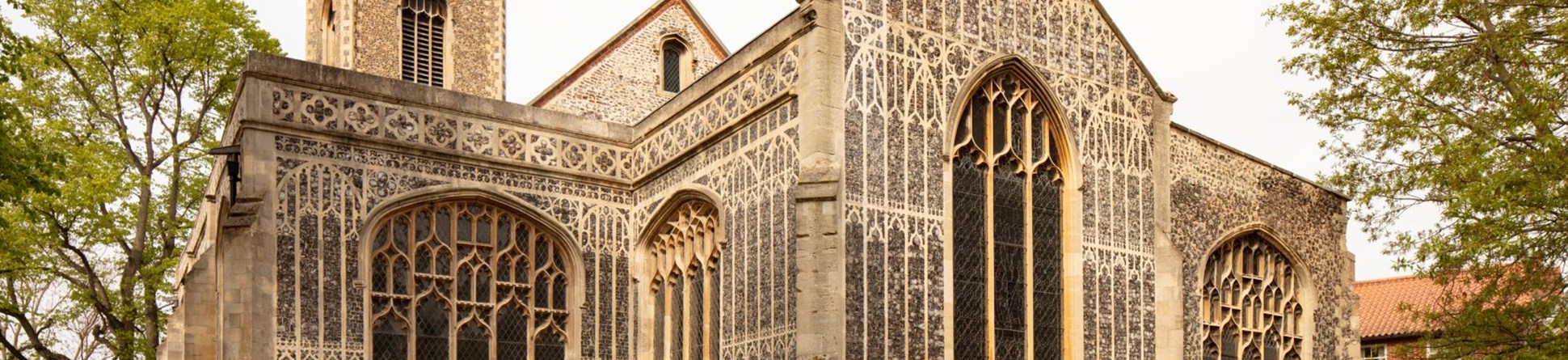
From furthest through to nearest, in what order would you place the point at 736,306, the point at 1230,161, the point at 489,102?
the point at 1230,161 < the point at 489,102 < the point at 736,306

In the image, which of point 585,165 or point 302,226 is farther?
point 585,165

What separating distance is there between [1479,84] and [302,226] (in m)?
12.3

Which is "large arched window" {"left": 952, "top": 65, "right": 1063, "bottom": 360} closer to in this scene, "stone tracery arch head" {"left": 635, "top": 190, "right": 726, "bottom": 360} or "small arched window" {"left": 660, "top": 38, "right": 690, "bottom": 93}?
"stone tracery arch head" {"left": 635, "top": 190, "right": 726, "bottom": 360}

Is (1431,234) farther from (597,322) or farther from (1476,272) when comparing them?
(597,322)

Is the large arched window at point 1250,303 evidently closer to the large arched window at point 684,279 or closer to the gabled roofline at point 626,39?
the large arched window at point 684,279

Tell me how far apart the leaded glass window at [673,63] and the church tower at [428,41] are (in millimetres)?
2855

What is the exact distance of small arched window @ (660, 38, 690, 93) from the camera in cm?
2575

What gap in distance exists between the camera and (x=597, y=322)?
17469 mm

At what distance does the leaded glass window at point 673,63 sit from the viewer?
2577 centimetres

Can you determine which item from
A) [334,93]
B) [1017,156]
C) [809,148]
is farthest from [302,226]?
[1017,156]

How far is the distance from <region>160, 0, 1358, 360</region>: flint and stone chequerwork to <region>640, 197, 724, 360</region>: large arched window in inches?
A: 1.5

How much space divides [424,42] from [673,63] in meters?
4.22

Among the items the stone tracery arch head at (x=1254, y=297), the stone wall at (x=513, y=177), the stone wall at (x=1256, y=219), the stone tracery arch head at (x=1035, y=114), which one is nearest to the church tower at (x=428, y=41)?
the stone wall at (x=513, y=177)

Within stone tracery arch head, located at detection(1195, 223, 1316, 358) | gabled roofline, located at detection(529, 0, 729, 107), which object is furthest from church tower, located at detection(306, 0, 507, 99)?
stone tracery arch head, located at detection(1195, 223, 1316, 358)
